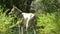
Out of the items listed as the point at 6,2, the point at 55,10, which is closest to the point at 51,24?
the point at 55,10

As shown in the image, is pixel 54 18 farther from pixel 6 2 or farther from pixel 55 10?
pixel 6 2

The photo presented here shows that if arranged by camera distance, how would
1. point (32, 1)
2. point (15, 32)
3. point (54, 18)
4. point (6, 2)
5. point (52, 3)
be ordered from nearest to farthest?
point (54, 18), point (52, 3), point (15, 32), point (6, 2), point (32, 1)

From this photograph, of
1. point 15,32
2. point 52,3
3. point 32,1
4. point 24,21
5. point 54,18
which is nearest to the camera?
point 54,18

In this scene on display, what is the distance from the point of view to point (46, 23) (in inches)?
312

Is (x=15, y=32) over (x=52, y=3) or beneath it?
beneath

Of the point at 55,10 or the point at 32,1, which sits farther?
the point at 32,1

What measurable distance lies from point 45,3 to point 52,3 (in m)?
0.27

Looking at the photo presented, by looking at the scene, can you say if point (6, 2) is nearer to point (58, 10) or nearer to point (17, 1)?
point (17, 1)

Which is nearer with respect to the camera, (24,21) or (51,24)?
(51,24)

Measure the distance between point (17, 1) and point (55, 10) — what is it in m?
6.49

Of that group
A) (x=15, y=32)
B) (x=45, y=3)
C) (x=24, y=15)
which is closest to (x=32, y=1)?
(x=15, y=32)

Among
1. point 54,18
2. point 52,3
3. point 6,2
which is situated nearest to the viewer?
point 54,18

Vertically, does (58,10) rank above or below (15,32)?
above

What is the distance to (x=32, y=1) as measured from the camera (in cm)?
1703
